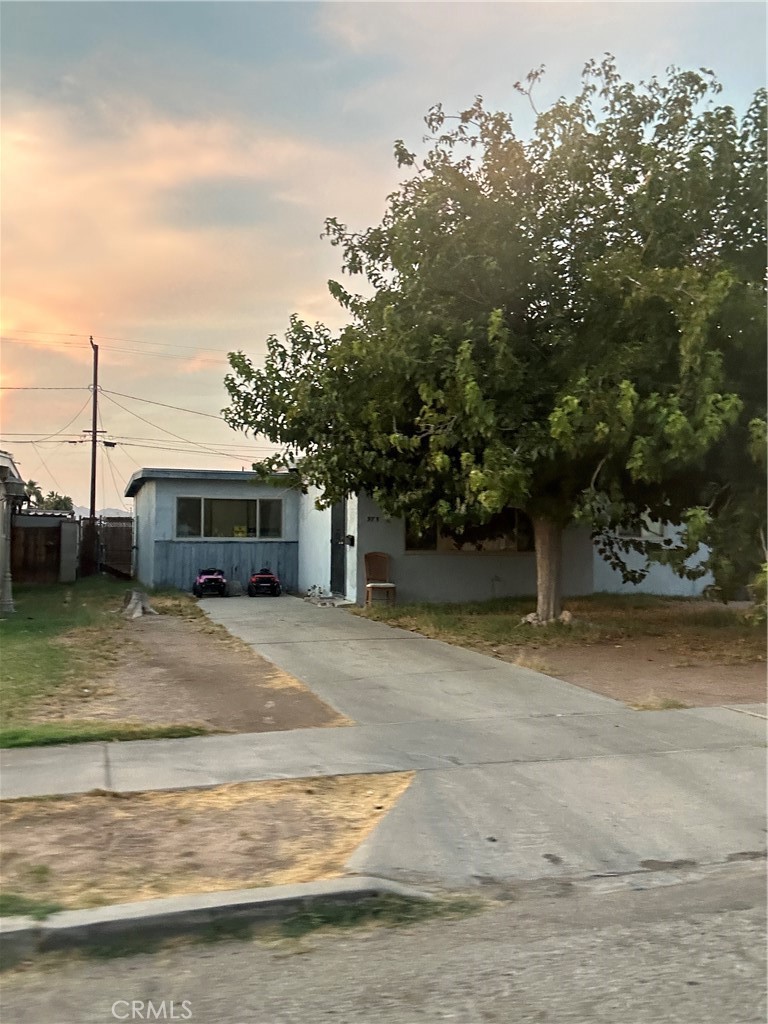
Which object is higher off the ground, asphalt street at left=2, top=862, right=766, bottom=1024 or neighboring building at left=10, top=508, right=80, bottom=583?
neighboring building at left=10, top=508, right=80, bottom=583

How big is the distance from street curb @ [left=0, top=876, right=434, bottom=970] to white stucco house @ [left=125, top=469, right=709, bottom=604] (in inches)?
539

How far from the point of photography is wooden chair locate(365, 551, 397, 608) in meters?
17.9

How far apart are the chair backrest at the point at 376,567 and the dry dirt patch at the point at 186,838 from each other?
38.8 ft

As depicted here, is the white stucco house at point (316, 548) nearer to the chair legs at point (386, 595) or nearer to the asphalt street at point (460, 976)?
the chair legs at point (386, 595)

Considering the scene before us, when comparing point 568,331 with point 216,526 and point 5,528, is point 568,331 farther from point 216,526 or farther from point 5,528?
point 216,526

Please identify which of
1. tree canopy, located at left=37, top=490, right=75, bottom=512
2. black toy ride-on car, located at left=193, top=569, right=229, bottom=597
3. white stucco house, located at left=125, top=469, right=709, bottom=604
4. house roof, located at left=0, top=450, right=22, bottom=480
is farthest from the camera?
tree canopy, located at left=37, top=490, right=75, bottom=512

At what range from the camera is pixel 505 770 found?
21.6 feet

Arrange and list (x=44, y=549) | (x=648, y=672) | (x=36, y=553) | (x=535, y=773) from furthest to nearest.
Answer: (x=44, y=549)
(x=36, y=553)
(x=648, y=672)
(x=535, y=773)

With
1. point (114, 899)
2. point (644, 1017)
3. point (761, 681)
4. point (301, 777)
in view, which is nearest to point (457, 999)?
point (644, 1017)

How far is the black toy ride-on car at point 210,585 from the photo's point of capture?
20.9m

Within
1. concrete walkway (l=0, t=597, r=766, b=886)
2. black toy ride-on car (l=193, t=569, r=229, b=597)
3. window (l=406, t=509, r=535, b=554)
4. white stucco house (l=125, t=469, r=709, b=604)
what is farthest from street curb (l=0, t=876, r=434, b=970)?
black toy ride-on car (l=193, t=569, r=229, b=597)

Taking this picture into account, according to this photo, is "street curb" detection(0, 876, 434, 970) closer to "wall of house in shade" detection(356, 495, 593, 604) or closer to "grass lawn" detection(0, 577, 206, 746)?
"grass lawn" detection(0, 577, 206, 746)

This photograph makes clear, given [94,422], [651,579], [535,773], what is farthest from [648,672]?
[94,422]

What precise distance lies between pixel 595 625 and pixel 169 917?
448 inches
